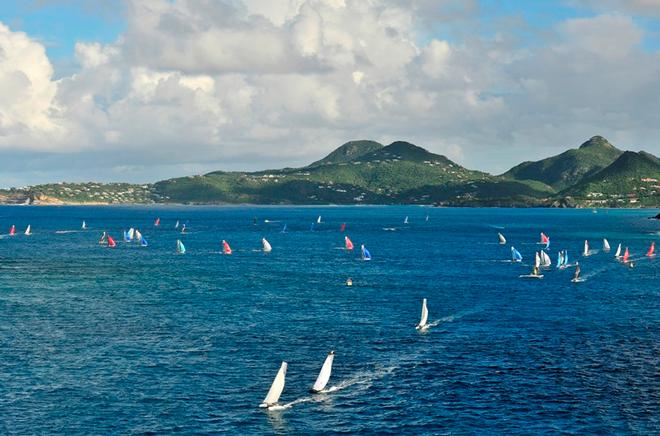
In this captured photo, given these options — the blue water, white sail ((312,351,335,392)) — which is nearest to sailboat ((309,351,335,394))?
white sail ((312,351,335,392))

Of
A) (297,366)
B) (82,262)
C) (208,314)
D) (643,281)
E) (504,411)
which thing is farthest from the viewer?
(82,262)

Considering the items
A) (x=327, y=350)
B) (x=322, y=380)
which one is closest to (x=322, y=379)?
(x=322, y=380)

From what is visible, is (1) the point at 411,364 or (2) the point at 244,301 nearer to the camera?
(1) the point at 411,364

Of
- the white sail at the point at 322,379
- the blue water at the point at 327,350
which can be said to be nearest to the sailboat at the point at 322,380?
the white sail at the point at 322,379

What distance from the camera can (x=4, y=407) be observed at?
65938mm

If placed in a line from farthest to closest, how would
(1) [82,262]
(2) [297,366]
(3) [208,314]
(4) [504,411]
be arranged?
(1) [82,262]
(3) [208,314]
(2) [297,366]
(4) [504,411]

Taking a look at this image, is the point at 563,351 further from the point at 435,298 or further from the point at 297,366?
the point at 435,298

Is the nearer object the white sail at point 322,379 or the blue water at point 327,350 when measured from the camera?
the blue water at point 327,350

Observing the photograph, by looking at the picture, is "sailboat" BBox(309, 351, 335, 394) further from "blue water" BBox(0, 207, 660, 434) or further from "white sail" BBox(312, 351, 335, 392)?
"blue water" BBox(0, 207, 660, 434)

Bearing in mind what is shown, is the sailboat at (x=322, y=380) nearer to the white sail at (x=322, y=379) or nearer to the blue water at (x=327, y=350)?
the white sail at (x=322, y=379)

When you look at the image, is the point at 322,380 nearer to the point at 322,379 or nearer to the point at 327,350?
the point at 322,379

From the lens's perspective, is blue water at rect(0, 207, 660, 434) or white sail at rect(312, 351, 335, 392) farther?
white sail at rect(312, 351, 335, 392)

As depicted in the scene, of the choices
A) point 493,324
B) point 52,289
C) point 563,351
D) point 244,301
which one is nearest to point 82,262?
point 52,289

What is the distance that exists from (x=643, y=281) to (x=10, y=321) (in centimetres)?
11111
